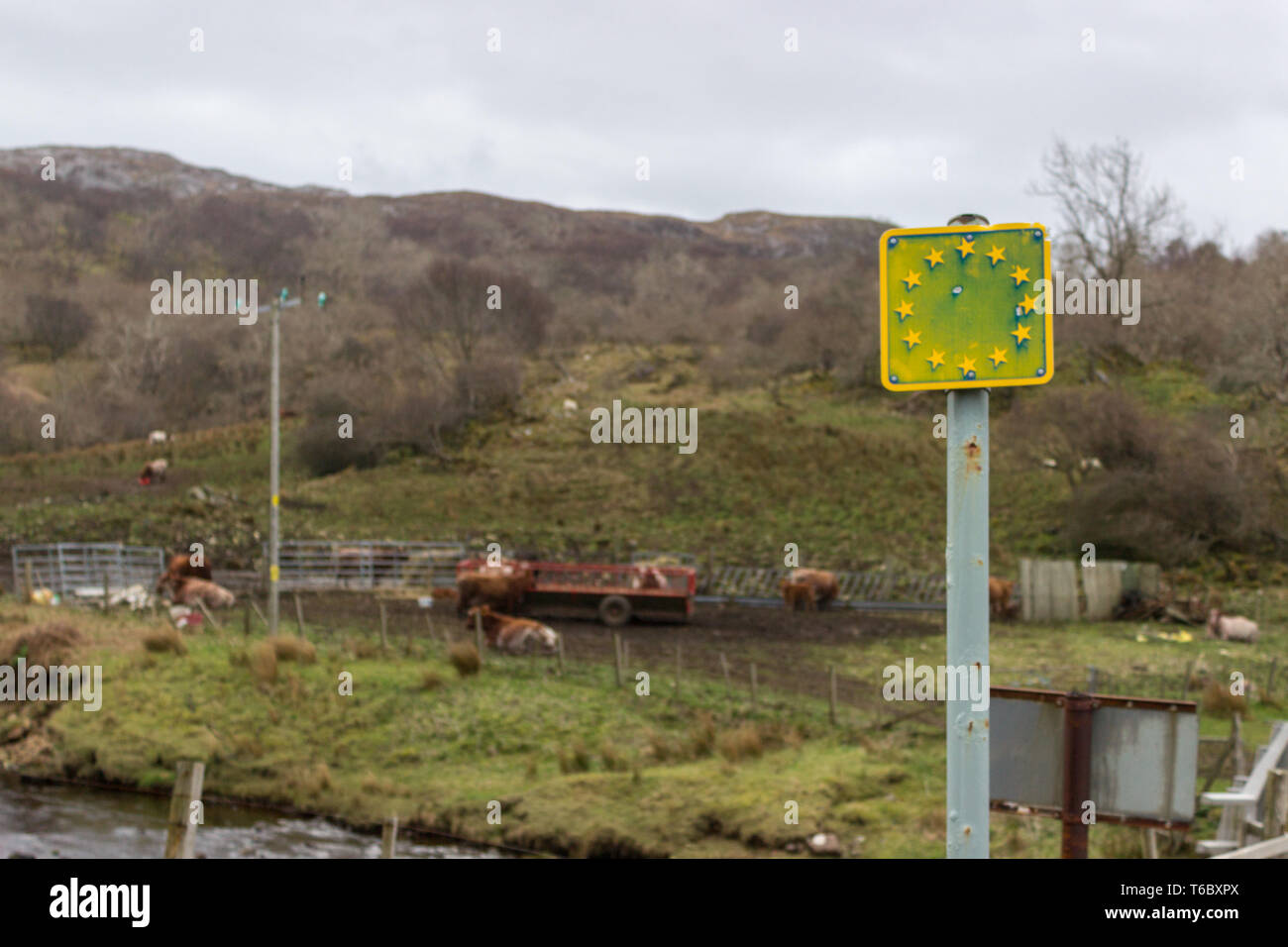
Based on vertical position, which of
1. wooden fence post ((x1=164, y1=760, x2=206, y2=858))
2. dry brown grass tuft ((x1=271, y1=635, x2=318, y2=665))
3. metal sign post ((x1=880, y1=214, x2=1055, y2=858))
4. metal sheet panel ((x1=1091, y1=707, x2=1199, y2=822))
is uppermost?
metal sign post ((x1=880, y1=214, x2=1055, y2=858))

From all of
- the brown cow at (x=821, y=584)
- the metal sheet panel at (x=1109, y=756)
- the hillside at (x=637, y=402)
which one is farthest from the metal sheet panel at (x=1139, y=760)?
the hillside at (x=637, y=402)

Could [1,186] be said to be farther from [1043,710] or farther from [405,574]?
[1043,710]

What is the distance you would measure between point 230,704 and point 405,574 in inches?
534

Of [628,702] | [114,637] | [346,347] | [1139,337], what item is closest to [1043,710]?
[628,702]

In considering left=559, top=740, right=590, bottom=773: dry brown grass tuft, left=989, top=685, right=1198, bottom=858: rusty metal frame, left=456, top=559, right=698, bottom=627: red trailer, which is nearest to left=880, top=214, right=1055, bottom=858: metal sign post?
left=989, top=685, right=1198, bottom=858: rusty metal frame

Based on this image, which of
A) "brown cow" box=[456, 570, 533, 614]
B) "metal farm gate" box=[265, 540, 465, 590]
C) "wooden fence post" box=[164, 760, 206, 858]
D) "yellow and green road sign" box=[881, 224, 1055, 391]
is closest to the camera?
"yellow and green road sign" box=[881, 224, 1055, 391]

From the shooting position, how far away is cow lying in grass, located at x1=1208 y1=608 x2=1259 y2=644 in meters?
24.2

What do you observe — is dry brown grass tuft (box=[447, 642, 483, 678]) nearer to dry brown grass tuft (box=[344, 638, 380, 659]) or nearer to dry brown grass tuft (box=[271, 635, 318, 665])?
dry brown grass tuft (box=[344, 638, 380, 659])

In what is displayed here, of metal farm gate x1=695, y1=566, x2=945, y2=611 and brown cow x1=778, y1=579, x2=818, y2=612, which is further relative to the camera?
metal farm gate x1=695, y1=566, x2=945, y2=611

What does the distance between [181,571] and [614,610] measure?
34.8 ft

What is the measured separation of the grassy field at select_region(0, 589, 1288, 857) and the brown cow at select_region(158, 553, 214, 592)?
3738 mm
